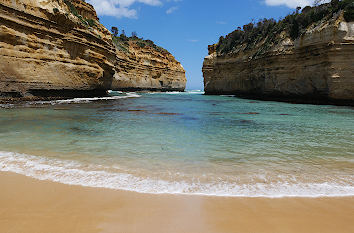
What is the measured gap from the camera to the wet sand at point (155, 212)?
6.59 ft

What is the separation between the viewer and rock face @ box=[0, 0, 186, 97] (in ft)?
44.7

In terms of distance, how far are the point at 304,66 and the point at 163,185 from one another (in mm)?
19590

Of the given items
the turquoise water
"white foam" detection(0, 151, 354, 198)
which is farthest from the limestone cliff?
"white foam" detection(0, 151, 354, 198)

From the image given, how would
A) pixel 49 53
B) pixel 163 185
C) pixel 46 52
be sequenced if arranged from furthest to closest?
pixel 49 53 → pixel 46 52 → pixel 163 185

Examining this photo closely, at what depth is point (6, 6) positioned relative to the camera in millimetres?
13609

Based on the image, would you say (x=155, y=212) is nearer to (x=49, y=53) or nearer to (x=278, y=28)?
(x=49, y=53)

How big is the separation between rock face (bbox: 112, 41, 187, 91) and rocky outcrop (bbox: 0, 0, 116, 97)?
23.4 meters

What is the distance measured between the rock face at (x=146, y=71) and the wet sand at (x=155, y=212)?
137 ft

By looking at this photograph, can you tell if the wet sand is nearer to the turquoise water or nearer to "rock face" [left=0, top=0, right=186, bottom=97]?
the turquoise water

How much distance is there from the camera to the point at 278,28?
22906mm

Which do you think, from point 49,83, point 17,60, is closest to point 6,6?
point 17,60

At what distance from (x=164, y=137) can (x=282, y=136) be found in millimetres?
3143

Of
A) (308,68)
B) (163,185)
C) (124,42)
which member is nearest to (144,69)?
(124,42)

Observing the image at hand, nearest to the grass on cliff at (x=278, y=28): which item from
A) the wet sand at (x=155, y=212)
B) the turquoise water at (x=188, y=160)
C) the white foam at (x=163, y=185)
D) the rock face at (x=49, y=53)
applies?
the turquoise water at (x=188, y=160)
